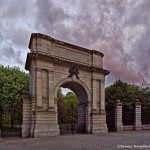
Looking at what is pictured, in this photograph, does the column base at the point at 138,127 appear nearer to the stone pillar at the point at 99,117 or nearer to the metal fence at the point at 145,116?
the metal fence at the point at 145,116

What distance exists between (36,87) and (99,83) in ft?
23.1

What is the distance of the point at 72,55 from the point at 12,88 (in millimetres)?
10433

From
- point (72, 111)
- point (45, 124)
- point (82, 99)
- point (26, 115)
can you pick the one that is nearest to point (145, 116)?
point (82, 99)

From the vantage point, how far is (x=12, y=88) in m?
29.3

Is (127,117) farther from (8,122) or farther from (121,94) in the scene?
(8,122)

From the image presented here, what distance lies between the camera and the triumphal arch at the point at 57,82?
62.4 ft

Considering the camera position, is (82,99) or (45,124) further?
(82,99)

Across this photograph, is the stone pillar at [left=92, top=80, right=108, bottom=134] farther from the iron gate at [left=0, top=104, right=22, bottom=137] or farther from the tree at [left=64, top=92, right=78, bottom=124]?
the tree at [left=64, top=92, right=78, bottom=124]

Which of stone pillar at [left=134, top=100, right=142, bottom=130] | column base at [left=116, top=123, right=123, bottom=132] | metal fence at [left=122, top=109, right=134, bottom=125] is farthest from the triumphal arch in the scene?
stone pillar at [left=134, top=100, right=142, bottom=130]

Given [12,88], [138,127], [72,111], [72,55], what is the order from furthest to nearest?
1. [72,111]
2. [12,88]
3. [138,127]
4. [72,55]

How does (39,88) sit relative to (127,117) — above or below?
above

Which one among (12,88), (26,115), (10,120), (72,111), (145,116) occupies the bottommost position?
(72,111)

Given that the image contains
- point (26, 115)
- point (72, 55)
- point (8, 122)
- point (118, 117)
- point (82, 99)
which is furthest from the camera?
point (8, 122)

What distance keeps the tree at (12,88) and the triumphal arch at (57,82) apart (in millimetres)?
7670
